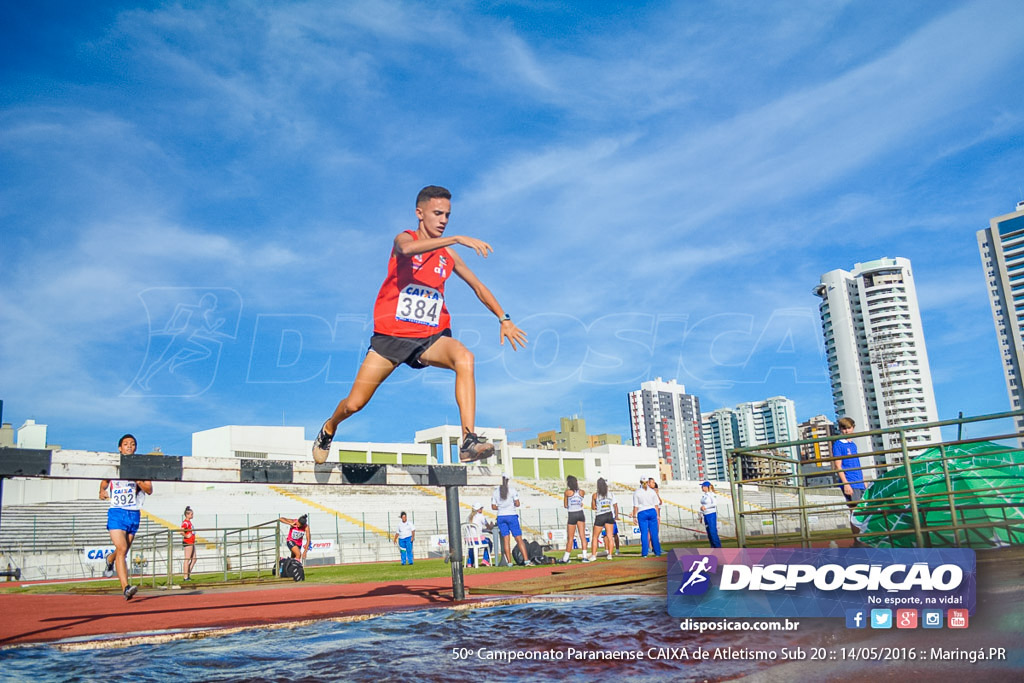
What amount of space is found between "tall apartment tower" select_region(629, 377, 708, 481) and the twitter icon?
184 m

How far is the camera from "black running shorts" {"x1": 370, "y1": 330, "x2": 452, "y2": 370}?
7.35 metres

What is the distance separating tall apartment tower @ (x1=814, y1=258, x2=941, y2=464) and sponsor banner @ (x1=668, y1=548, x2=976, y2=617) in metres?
107

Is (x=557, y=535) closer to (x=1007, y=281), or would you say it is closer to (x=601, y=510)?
(x=601, y=510)

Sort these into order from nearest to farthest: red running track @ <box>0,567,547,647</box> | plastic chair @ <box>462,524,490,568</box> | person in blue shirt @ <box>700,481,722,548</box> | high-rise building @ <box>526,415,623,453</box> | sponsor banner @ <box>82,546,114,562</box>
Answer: red running track @ <box>0,567,547,647</box> < person in blue shirt @ <box>700,481,722,548</box> < plastic chair @ <box>462,524,490,568</box> < sponsor banner @ <box>82,546,114,562</box> < high-rise building @ <box>526,415,623,453</box>

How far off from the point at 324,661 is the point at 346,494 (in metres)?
43.3

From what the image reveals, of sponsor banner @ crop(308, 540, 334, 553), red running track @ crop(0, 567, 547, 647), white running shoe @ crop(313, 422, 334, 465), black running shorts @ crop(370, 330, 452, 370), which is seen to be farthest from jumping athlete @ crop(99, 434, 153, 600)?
sponsor banner @ crop(308, 540, 334, 553)

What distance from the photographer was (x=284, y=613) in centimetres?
717

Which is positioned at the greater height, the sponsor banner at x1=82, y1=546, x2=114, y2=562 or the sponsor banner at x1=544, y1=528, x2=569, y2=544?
the sponsor banner at x1=82, y1=546, x2=114, y2=562

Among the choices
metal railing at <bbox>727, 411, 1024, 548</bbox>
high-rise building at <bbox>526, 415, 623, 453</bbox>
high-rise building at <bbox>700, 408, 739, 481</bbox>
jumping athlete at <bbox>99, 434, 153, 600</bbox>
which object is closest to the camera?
metal railing at <bbox>727, 411, 1024, 548</bbox>

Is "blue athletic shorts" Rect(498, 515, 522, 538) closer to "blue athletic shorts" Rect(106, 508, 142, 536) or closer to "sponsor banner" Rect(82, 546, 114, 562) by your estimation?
"blue athletic shorts" Rect(106, 508, 142, 536)

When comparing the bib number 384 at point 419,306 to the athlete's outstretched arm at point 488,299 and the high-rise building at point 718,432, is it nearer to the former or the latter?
the athlete's outstretched arm at point 488,299

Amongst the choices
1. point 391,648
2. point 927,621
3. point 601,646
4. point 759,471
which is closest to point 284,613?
point 391,648

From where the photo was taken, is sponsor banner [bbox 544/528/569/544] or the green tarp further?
sponsor banner [bbox 544/528/569/544]

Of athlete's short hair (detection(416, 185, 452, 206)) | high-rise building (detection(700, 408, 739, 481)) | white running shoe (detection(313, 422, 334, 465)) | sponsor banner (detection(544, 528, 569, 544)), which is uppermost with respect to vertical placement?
high-rise building (detection(700, 408, 739, 481))
